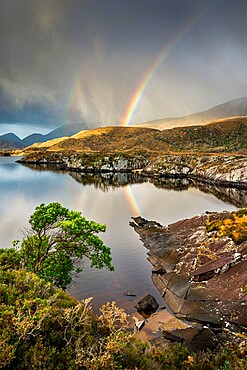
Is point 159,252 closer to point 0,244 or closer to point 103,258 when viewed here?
point 103,258

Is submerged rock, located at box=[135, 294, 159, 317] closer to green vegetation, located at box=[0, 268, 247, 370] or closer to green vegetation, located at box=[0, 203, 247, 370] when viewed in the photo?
green vegetation, located at box=[0, 203, 247, 370]

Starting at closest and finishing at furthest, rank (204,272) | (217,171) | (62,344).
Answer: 1. (62,344)
2. (204,272)
3. (217,171)

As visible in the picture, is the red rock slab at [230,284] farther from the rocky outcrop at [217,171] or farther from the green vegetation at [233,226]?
the rocky outcrop at [217,171]

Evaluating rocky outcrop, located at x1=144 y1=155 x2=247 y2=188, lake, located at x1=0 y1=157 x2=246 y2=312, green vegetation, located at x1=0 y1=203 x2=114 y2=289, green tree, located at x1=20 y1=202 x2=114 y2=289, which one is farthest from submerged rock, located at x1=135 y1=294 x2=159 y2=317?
rocky outcrop, located at x1=144 y1=155 x2=247 y2=188

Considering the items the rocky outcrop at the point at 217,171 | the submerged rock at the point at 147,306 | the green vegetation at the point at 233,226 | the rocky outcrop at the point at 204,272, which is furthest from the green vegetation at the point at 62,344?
the rocky outcrop at the point at 217,171

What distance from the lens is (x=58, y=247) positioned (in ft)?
95.0

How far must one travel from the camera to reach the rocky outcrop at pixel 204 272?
29.5m

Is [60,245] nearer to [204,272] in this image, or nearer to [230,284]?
[204,272]

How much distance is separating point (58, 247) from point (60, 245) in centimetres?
37

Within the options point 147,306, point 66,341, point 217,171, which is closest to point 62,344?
point 66,341

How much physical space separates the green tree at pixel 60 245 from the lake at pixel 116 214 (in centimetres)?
703

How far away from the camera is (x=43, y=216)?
28328mm

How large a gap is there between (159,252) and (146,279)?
29.3ft

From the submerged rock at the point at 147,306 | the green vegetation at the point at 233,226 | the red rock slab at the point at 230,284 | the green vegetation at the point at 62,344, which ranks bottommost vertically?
the submerged rock at the point at 147,306
